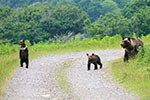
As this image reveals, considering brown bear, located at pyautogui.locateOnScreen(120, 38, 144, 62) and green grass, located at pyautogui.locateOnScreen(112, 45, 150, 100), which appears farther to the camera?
brown bear, located at pyautogui.locateOnScreen(120, 38, 144, 62)

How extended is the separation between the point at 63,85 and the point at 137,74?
2.64m

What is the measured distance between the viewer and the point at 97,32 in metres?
43.5

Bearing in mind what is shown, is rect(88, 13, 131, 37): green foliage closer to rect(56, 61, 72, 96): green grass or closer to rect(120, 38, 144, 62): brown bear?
rect(120, 38, 144, 62): brown bear

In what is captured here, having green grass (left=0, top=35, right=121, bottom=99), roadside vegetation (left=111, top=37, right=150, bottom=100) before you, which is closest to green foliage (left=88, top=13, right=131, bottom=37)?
green grass (left=0, top=35, right=121, bottom=99)

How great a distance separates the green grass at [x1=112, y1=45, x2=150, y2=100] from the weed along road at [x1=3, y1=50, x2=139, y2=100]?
0.31m

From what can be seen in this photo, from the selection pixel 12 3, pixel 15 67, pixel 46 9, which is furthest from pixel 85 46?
pixel 12 3

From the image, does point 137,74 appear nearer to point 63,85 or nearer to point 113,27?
point 63,85

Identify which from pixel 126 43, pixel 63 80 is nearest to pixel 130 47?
pixel 126 43

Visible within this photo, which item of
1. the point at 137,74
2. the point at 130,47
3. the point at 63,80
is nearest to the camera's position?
the point at 137,74

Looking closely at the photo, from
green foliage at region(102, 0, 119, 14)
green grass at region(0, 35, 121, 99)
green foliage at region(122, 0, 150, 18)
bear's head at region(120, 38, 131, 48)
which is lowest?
green grass at region(0, 35, 121, 99)

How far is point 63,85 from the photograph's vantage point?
12.2 metres

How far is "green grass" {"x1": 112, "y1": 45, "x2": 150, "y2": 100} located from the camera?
10.8 m

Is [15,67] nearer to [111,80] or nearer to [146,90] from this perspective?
[111,80]

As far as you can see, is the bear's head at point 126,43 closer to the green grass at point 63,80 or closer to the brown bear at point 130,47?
A: the brown bear at point 130,47
